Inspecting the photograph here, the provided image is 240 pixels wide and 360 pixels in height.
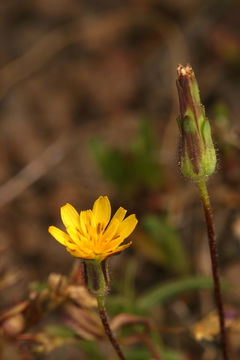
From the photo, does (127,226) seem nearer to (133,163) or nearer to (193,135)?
(193,135)

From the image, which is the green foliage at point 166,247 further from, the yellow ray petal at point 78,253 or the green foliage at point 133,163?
the yellow ray petal at point 78,253

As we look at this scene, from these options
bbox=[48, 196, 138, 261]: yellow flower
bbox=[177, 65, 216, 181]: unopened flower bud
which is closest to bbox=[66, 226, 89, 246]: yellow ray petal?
bbox=[48, 196, 138, 261]: yellow flower

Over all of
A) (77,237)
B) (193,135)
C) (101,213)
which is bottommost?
(77,237)

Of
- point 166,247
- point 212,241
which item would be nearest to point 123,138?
point 166,247

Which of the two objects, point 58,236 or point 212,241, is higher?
point 212,241

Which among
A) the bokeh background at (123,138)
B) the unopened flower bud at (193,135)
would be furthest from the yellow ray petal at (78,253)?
the bokeh background at (123,138)

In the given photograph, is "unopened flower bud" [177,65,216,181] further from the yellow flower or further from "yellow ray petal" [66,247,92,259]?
"yellow ray petal" [66,247,92,259]

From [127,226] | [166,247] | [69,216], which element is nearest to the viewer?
[127,226]
